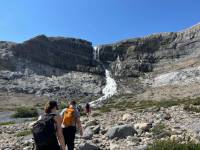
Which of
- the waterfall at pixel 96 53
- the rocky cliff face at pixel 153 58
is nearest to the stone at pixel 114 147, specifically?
the rocky cliff face at pixel 153 58

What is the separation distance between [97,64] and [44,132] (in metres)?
137

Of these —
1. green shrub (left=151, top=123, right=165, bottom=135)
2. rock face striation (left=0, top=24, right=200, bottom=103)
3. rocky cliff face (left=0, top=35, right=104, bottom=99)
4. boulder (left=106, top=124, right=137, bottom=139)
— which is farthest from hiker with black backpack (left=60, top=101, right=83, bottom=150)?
rocky cliff face (left=0, top=35, right=104, bottom=99)

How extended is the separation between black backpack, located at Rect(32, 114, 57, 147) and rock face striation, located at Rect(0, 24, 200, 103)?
3357 inches

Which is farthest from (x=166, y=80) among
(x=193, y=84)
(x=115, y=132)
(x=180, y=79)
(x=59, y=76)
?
(x=115, y=132)

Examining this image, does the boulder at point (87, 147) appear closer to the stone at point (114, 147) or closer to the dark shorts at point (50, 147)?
the stone at point (114, 147)

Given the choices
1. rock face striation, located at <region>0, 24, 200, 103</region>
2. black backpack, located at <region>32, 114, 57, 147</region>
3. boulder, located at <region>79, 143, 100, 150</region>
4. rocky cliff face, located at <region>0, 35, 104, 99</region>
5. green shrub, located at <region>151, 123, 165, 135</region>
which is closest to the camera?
black backpack, located at <region>32, 114, 57, 147</region>

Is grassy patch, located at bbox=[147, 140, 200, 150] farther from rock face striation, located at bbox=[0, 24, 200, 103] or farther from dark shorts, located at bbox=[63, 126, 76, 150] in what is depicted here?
rock face striation, located at bbox=[0, 24, 200, 103]

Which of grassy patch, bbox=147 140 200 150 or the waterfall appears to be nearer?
grassy patch, bbox=147 140 200 150

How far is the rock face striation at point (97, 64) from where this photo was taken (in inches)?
4355

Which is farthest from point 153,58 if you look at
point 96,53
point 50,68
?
point 50,68

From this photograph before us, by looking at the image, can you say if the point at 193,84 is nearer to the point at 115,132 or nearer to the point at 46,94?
the point at 46,94

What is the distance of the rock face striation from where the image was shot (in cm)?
11062

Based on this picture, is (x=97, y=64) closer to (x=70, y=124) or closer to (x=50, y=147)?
(x=70, y=124)

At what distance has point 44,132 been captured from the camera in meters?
9.57
